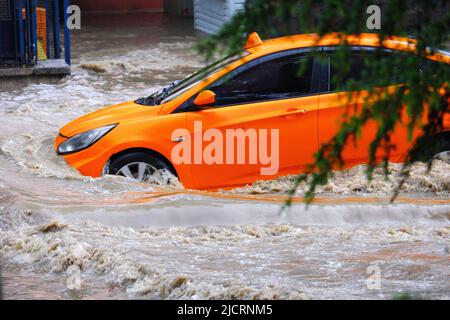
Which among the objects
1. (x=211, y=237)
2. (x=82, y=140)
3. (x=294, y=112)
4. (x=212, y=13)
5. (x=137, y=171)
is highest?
(x=212, y=13)

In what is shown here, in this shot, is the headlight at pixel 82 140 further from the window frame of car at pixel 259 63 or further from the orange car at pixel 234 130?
the window frame of car at pixel 259 63

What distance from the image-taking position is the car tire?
834 centimetres

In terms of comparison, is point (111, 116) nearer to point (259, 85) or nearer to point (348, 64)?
point (259, 85)

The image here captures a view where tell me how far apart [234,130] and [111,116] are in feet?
4.02

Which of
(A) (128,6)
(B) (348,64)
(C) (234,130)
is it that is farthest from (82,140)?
(A) (128,6)

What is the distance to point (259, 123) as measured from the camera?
826 cm

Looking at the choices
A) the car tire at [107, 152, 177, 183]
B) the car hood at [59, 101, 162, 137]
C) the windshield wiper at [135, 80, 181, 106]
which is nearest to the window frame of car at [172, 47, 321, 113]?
the car hood at [59, 101, 162, 137]

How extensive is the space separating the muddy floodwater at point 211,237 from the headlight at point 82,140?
0.56 ft

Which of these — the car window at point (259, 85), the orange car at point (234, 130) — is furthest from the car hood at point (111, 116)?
the car window at point (259, 85)

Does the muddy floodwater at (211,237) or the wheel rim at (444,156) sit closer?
the muddy floodwater at (211,237)

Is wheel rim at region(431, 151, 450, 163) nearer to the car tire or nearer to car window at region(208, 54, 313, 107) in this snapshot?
car window at region(208, 54, 313, 107)

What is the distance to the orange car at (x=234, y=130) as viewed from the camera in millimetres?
8273

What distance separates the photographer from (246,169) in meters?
8.43

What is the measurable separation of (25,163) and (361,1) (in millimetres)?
6237
